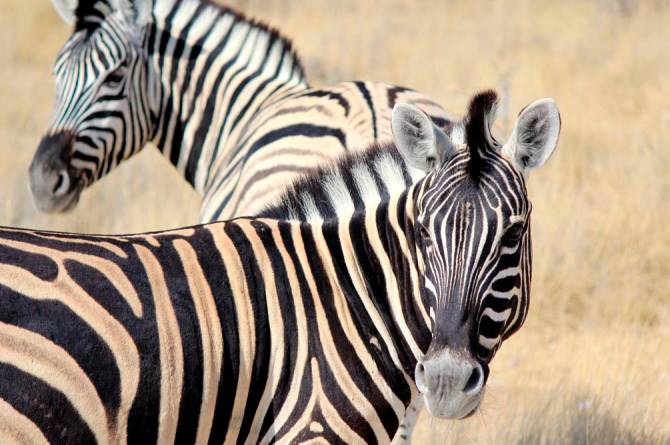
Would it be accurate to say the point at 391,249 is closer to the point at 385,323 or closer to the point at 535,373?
the point at 385,323

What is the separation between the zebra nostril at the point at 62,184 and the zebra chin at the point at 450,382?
3.90m

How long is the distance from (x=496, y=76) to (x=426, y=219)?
30.6ft

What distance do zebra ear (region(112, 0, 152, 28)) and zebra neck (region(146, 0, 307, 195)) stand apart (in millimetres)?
167

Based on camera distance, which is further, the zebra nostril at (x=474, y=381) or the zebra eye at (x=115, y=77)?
the zebra eye at (x=115, y=77)

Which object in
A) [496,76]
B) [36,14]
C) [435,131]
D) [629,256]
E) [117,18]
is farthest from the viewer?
[36,14]

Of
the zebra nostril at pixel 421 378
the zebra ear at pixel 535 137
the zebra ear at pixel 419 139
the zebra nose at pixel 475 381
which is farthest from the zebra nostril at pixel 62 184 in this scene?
the zebra nose at pixel 475 381

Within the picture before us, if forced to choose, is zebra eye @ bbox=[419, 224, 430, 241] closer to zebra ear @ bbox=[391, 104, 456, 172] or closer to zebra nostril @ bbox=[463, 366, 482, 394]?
zebra ear @ bbox=[391, 104, 456, 172]

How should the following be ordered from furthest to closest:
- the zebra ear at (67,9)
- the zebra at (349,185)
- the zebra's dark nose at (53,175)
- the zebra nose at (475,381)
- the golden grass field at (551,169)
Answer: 1. the zebra ear at (67,9)
2. the zebra's dark nose at (53,175)
3. the golden grass field at (551,169)
4. the zebra at (349,185)
5. the zebra nose at (475,381)

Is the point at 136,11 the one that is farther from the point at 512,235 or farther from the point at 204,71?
the point at 512,235

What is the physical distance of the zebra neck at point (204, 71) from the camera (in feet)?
23.3

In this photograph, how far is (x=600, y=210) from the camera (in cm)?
896

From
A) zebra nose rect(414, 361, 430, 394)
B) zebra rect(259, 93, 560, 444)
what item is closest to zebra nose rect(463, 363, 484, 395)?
zebra nose rect(414, 361, 430, 394)

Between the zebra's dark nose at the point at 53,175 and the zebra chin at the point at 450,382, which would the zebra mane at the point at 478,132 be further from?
the zebra's dark nose at the point at 53,175

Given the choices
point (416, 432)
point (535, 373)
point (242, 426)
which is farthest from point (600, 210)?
point (242, 426)
